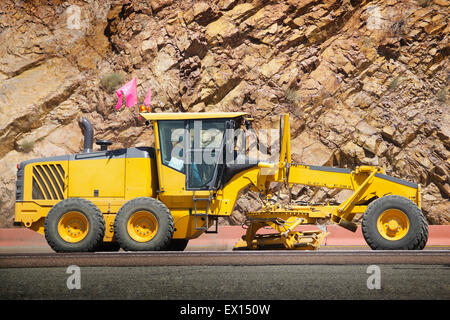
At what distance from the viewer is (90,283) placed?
6.65m

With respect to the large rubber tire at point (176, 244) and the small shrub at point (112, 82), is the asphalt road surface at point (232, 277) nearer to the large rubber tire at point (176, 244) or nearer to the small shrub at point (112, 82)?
the large rubber tire at point (176, 244)

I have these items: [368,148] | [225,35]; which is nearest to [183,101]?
[225,35]

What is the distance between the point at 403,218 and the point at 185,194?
4.26m

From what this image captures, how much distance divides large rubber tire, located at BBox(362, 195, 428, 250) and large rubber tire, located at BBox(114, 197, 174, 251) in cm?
379

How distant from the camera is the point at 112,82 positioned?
845 inches

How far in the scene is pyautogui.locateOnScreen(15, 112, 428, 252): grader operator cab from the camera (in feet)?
33.5

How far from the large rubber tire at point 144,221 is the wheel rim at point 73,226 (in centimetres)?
81

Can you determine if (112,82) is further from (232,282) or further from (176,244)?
(232,282)

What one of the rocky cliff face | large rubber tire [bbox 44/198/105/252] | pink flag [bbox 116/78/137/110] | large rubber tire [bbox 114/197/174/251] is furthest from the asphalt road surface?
the rocky cliff face

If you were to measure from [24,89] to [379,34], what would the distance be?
14860mm

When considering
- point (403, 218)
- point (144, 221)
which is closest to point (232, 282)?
point (144, 221)

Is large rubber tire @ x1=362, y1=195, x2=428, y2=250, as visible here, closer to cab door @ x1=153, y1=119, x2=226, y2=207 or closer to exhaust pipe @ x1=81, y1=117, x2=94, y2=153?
cab door @ x1=153, y1=119, x2=226, y2=207
